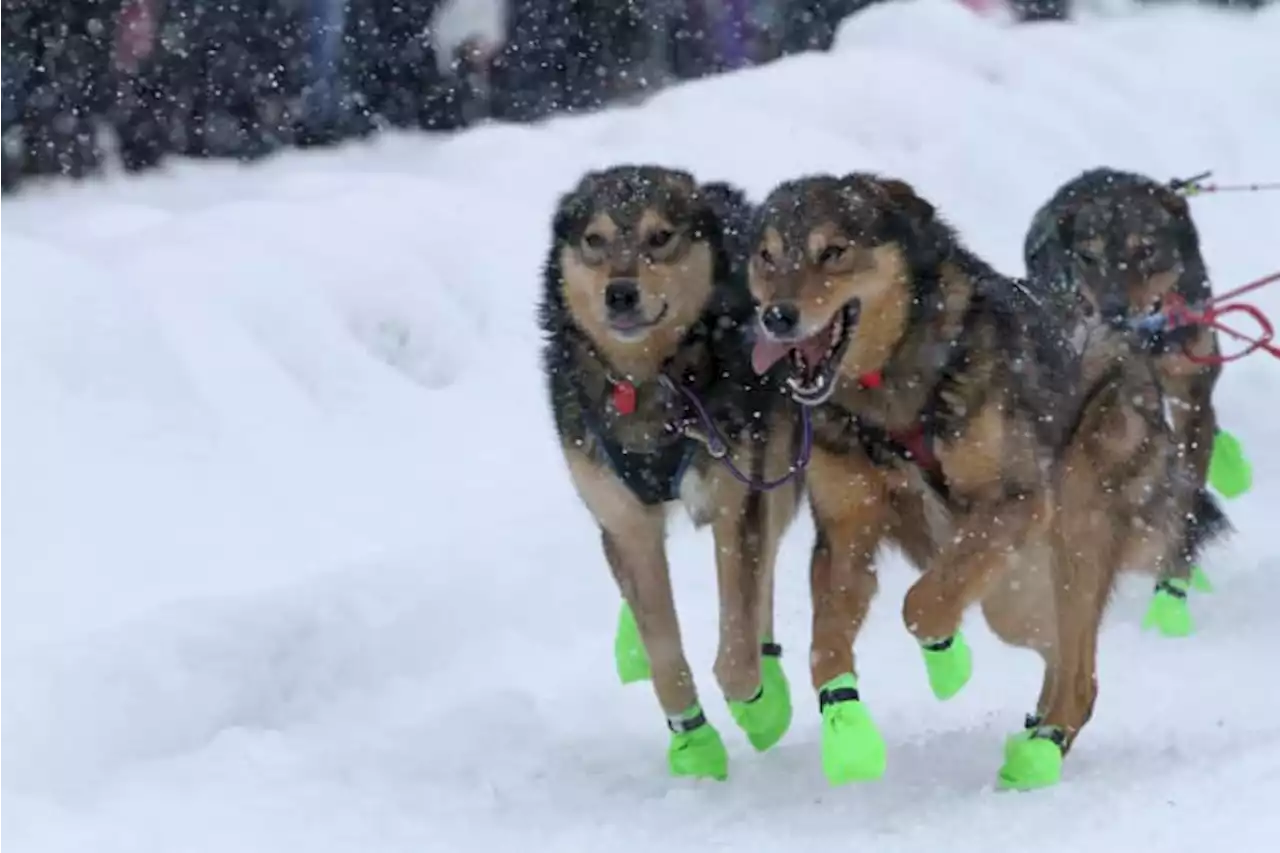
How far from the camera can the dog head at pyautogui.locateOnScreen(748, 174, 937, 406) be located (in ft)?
12.7

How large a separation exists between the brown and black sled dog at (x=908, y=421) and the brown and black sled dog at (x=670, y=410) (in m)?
0.30

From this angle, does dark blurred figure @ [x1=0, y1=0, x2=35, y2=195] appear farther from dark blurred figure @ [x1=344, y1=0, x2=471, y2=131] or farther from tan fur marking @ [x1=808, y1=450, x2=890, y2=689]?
tan fur marking @ [x1=808, y1=450, x2=890, y2=689]

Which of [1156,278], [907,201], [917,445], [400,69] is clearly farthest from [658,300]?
[400,69]

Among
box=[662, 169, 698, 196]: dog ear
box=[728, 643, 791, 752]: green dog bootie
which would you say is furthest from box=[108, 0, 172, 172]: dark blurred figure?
box=[728, 643, 791, 752]: green dog bootie

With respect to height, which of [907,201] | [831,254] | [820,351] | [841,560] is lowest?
[841,560]

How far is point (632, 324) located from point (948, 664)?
43.9 inches

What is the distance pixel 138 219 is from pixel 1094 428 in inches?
208

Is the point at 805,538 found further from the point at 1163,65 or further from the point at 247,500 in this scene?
the point at 1163,65

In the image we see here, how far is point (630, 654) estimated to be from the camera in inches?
194

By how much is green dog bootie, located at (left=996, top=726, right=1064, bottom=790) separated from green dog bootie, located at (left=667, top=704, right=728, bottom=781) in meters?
0.72

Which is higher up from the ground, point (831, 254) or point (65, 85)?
point (65, 85)

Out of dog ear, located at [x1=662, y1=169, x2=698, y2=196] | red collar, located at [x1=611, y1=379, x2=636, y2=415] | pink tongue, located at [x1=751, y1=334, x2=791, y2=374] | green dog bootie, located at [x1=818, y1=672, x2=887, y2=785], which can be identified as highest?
dog ear, located at [x1=662, y1=169, x2=698, y2=196]

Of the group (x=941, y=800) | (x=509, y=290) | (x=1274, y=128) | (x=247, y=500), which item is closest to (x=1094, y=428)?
(x=941, y=800)

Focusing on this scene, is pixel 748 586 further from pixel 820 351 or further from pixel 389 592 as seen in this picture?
pixel 389 592
